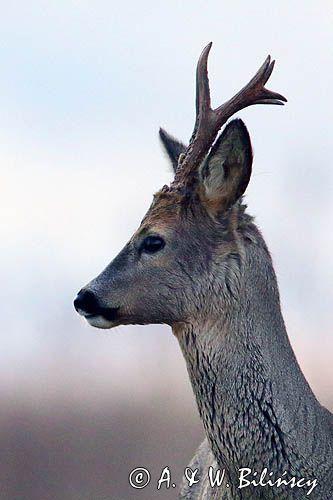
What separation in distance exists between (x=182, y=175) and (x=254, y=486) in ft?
5.21

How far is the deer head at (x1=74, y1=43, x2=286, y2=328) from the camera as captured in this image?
8961mm

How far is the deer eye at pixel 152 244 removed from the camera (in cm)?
911

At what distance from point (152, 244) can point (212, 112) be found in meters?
0.70

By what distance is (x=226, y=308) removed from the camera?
29.1 ft

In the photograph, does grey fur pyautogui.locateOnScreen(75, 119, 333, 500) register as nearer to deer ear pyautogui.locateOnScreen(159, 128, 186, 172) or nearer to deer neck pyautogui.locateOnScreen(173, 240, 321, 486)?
deer neck pyautogui.locateOnScreen(173, 240, 321, 486)

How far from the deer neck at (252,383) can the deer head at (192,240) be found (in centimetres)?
10

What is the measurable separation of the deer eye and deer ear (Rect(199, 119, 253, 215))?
283 millimetres

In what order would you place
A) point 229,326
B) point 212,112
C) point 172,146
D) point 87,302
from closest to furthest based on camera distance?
point 229,326 < point 87,302 < point 212,112 < point 172,146
